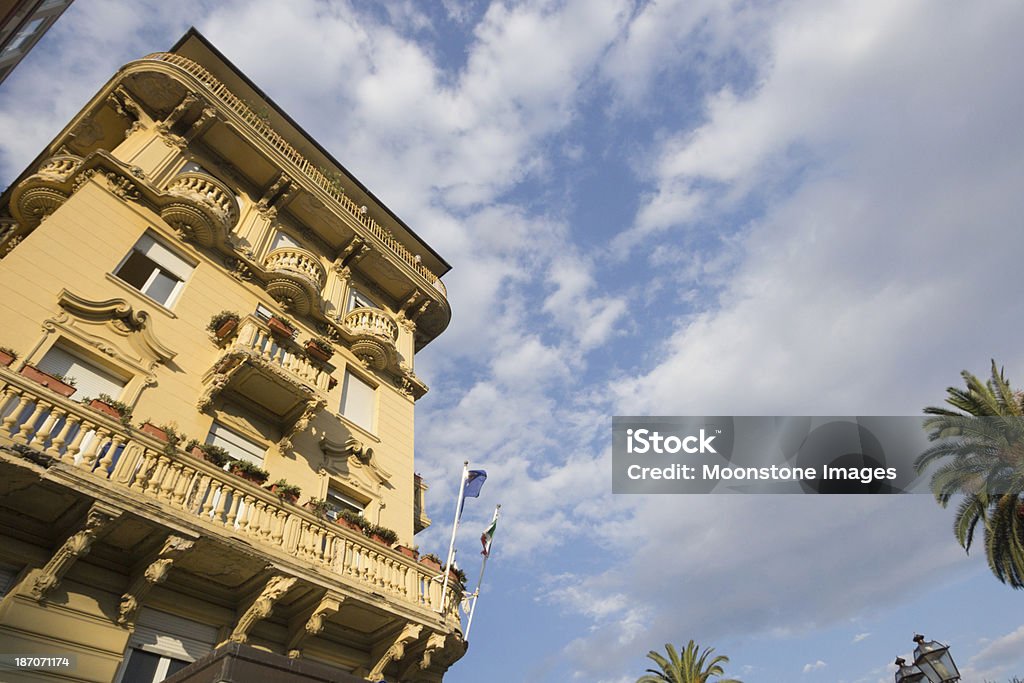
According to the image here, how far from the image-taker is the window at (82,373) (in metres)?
11.4

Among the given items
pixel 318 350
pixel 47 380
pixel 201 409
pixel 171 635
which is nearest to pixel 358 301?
pixel 318 350

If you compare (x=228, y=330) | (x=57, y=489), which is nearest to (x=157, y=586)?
(x=57, y=489)

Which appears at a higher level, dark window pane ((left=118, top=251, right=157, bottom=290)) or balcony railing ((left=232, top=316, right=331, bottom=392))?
dark window pane ((left=118, top=251, right=157, bottom=290))

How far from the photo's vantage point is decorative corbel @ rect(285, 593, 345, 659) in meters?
10.9

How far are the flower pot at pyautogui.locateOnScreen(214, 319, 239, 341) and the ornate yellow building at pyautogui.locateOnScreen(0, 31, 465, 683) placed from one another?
3.0 inches

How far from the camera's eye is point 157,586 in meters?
10.0

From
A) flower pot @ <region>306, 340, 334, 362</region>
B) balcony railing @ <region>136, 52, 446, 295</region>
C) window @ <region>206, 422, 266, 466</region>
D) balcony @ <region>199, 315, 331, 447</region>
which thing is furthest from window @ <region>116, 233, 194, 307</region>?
balcony railing @ <region>136, 52, 446, 295</region>

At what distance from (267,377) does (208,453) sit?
2682 mm

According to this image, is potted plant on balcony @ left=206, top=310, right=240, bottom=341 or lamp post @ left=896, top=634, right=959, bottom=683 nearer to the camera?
lamp post @ left=896, top=634, right=959, bottom=683

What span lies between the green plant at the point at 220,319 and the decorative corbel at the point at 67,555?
21.5 feet

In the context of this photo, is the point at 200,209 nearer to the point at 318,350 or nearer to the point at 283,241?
the point at 283,241

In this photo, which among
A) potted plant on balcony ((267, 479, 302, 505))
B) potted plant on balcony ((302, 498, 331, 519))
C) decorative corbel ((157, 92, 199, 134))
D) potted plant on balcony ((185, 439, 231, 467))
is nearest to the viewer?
potted plant on balcony ((185, 439, 231, 467))

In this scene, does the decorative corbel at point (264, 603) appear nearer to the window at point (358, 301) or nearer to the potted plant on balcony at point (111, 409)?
the potted plant on balcony at point (111, 409)

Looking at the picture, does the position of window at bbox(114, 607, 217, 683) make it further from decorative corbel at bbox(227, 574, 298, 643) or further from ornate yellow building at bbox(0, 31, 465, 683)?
decorative corbel at bbox(227, 574, 298, 643)
